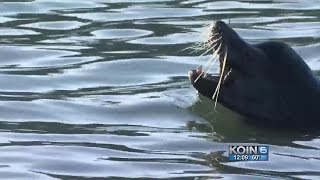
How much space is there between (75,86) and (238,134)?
1867 millimetres

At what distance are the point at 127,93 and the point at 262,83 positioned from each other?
4.33 feet

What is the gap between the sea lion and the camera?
8766 millimetres

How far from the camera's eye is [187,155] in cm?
789

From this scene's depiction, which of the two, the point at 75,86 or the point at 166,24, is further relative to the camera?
the point at 166,24

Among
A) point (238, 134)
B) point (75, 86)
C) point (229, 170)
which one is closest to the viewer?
point (229, 170)

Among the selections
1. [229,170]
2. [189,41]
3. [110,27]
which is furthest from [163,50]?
[229,170]

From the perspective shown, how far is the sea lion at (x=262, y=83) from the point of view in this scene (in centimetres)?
877

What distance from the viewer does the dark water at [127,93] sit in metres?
7.66

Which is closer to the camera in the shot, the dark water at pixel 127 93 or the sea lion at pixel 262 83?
the dark water at pixel 127 93

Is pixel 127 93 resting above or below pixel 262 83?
below

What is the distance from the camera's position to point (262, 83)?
8875 mm

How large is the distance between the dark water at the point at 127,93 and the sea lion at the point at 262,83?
172 mm

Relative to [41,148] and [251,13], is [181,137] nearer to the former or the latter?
[41,148]

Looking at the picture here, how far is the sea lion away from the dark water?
0.17m
